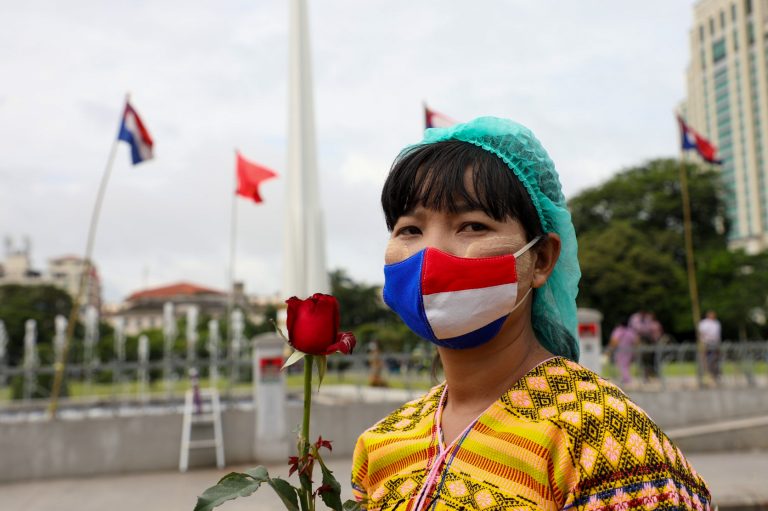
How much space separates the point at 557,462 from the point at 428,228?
62 cm

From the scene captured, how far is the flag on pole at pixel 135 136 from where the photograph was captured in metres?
12.0

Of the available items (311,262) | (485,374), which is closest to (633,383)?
(485,374)

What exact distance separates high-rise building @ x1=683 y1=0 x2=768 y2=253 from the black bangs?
8614 cm

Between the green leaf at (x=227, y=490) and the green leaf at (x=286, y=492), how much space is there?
0.13 feet

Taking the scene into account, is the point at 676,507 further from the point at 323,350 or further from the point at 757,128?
the point at 757,128

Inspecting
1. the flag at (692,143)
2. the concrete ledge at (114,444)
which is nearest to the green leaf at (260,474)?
the concrete ledge at (114,444)

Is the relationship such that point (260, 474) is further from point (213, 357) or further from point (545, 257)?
point (213, 357)

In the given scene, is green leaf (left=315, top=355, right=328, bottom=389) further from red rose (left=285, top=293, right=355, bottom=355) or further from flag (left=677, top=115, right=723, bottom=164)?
flag (left=677, top=115, right=723, bottom=164)

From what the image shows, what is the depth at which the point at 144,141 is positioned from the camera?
12.3 m

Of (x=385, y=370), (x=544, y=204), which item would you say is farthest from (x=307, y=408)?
(x=385, y=370)

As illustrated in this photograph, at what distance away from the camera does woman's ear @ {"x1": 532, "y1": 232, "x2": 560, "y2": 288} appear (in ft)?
6.09

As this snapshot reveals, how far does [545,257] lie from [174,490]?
826cm

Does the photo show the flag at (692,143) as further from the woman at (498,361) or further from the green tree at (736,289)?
the green tree at (736,289)

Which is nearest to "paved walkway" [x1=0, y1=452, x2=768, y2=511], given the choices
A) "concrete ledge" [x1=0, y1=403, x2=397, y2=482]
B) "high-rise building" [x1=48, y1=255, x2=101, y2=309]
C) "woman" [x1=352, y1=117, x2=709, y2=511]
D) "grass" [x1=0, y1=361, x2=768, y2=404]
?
"concrete ledge" [x1=0, y1=403, x2=397, y2=482]
